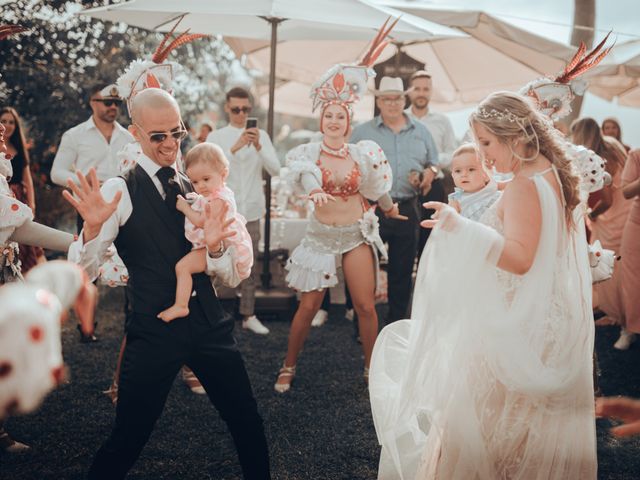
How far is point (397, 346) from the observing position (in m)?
2.60

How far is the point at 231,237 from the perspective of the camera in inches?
94.6

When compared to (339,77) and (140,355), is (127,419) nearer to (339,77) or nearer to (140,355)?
(140,355)

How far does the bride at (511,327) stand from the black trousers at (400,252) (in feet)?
9.03

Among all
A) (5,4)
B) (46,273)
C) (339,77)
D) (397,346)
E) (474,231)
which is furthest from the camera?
(5,4)

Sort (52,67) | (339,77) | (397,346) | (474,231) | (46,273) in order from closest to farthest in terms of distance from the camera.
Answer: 1. (46,273)
2. (474,231)
3. (397,346)
4. (339,77)
5. (52,67)

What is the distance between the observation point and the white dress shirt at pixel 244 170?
5395 millimetres

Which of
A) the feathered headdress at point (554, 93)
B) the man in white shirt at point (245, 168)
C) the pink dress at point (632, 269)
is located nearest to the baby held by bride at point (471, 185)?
the feathered headdress at point (554, 93)

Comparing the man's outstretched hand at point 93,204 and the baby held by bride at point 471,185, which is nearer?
the man's outstretched hand at point 93,204

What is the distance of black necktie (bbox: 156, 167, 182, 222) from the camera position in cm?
228

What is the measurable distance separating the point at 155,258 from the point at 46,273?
1.06m

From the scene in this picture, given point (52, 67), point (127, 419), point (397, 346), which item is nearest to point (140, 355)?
point (127, 419)

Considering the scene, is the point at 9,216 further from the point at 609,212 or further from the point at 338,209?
the point at 609,212

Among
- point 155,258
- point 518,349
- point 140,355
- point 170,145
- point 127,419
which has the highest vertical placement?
point 170,145

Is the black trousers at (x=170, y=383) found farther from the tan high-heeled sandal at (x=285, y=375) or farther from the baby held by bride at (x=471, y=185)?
the tan high-heeled sandal at (x=285, y=375)
